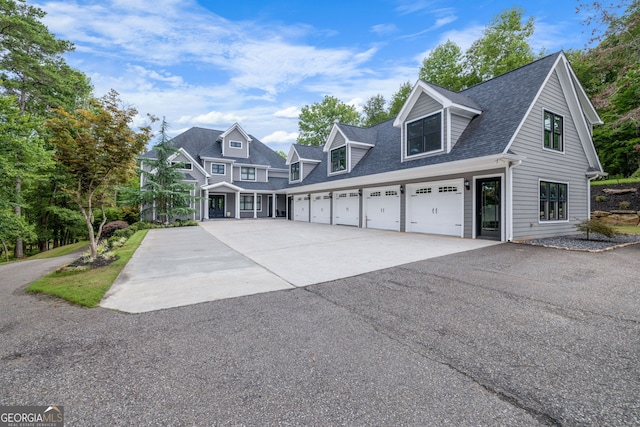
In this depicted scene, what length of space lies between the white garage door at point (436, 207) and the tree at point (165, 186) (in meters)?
14.3

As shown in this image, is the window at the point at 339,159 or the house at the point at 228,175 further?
the house at the point at 228,175

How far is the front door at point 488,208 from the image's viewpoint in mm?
9414

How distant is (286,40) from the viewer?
11969mm

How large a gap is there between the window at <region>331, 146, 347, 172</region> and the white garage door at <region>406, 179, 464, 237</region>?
5846 mm

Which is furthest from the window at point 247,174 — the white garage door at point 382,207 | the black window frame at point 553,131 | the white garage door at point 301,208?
the black window frame at point 553,131

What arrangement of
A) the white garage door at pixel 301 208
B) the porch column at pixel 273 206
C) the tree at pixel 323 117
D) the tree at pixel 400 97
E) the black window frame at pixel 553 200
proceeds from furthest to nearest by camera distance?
the tree at pixel 323 117 < the tree at pixel 400 97 < the porch column at pixel 273 206 < the white garage door at pixel 301 208 < the black window frame at pixel 553 200

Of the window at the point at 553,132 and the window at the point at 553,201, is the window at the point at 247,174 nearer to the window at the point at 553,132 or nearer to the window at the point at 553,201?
the window at the point at 553,132

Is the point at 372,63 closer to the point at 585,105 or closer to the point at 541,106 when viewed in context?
the point at 541,106

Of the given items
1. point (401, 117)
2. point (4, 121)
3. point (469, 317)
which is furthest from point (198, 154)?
point (469, 317)

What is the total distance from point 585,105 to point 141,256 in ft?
57.9

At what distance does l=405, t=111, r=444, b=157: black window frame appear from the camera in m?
11.2

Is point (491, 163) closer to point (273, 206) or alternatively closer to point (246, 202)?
point (273, 206)

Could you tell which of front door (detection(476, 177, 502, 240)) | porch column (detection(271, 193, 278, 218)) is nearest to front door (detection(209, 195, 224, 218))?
porch column (detection(271, 193, 278, 218))

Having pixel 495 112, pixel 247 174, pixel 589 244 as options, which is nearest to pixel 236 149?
pixel 247 174
